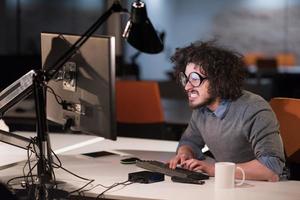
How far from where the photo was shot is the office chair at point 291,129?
2.97m

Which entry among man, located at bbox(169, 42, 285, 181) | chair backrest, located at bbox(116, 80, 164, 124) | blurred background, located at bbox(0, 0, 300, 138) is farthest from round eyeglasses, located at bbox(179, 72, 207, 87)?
blurred background, located at bbox(0, 0, 300, 138)

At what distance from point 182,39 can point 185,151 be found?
4.89 metres

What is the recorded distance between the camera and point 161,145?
11.1 ft

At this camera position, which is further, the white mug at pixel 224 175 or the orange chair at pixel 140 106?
the orange chair at pixel 140 106

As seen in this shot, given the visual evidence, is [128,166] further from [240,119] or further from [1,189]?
[1,189]

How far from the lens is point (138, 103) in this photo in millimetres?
4793

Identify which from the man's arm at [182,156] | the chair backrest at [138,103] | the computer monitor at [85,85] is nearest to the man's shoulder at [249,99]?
the man's arm at [182,156]

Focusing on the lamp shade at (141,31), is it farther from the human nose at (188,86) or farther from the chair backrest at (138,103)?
the chair backrest at (138,103)

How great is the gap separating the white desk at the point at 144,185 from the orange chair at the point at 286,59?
15.2ft

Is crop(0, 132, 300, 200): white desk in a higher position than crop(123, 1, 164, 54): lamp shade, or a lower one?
lower

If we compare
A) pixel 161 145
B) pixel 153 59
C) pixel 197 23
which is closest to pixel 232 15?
pixel 197 23

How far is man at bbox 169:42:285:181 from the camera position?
2.52m

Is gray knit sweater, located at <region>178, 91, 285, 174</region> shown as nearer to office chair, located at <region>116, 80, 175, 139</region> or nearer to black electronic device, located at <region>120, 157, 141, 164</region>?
black electronic device, located at <region>120, 157, 141, 164</region>

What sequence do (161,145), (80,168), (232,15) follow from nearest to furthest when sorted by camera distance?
1. (80,168)
2. (161,145)
3. (232,15)
